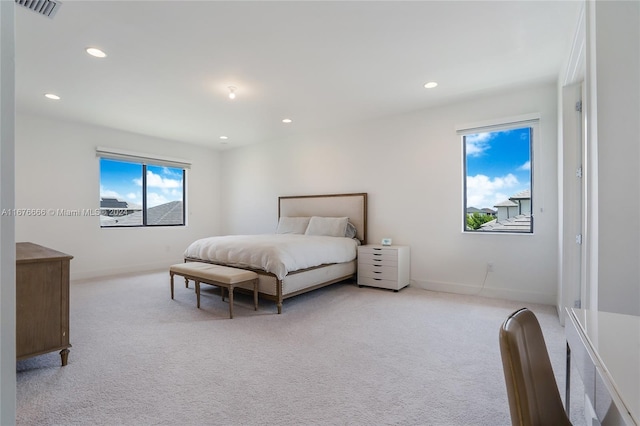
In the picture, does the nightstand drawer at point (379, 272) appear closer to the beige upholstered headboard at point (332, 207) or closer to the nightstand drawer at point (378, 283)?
the nightstand drawer at point (378, 283)

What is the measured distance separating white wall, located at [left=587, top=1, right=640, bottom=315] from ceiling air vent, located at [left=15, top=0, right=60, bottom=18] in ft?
11.3

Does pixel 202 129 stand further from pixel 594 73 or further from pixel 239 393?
pixel 594 73

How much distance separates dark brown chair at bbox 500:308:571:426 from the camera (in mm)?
697

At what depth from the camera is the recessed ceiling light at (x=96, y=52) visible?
274 centimetres

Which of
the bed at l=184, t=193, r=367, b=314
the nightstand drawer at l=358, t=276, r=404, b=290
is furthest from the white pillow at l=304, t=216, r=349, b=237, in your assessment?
the nightstand drawer at l=358, t=276, r=404, b=290

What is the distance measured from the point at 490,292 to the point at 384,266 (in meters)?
1.34

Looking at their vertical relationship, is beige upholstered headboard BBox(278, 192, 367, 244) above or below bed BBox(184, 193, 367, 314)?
above

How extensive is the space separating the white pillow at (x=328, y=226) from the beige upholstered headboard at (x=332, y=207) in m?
0.21

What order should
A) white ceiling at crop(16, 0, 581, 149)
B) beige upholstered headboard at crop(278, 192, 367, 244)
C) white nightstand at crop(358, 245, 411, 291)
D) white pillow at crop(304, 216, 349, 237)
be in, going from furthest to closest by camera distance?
beige upholstered headboard at crop(278, 192, 367, 244) < white pillow at crop(304, 216, 349, 237) < white nightstand at crop(358, 245, 411, 291) < white ceiling at crop(16, 0, 581, 149)

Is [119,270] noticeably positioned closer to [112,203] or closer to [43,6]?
[112,203]

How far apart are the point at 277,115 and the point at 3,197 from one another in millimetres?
4077

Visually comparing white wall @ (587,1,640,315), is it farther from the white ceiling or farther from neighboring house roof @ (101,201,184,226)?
neighboring house roof @ (101,201,184,226)

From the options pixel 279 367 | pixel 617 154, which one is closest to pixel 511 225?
pixel 617 154

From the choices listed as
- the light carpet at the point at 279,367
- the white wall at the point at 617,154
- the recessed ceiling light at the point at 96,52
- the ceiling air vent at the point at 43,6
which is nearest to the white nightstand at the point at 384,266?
the light carpet at the point at 279,367
